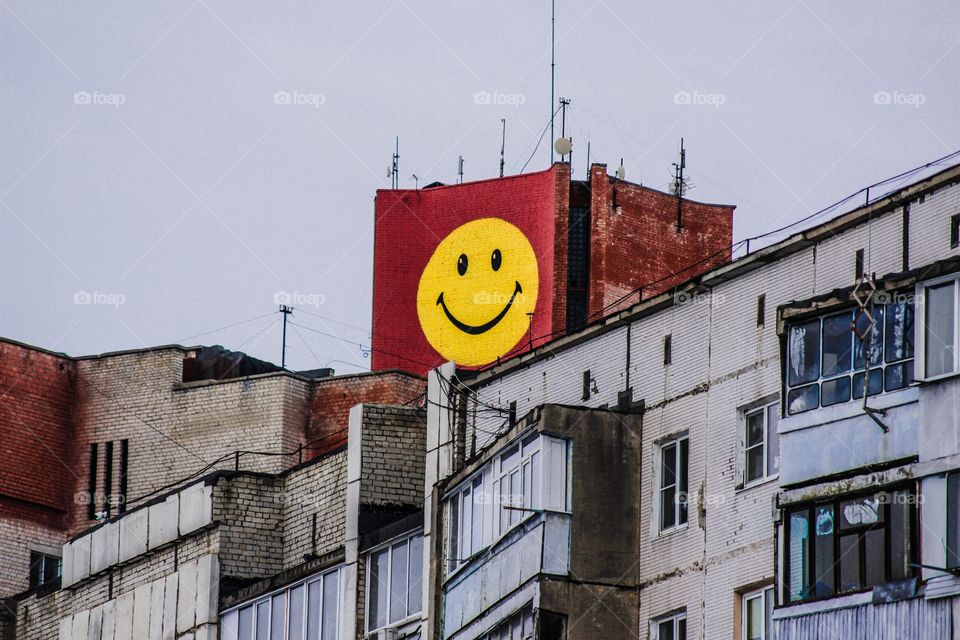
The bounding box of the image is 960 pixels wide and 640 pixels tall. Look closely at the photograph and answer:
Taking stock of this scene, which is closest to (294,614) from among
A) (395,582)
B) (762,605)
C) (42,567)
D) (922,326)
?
(395,582)

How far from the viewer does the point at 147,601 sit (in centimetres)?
4434

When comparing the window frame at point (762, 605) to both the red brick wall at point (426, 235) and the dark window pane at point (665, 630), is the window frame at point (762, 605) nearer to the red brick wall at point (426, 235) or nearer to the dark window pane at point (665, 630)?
the dark window pane at point (665, 630)

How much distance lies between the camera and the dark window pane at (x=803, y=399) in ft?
94.4

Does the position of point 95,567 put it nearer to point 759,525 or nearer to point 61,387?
point 61,387

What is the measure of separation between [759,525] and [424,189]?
40.9 metres

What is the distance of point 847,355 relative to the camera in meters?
28.4

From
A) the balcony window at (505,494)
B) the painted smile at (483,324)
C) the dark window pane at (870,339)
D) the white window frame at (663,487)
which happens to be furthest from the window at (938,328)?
the painted smile at (483,324)

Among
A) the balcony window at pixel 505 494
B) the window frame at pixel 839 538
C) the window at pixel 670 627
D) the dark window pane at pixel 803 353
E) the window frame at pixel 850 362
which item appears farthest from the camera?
the balcony window at pixel 505 494

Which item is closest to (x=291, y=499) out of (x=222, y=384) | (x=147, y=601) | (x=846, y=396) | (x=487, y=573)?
(x=147, y=601)

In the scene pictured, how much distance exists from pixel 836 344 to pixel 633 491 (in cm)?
519

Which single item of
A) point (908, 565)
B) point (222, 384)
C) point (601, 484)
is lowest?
point (908, 565)

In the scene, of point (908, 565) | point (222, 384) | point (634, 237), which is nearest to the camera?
point (908, 565)

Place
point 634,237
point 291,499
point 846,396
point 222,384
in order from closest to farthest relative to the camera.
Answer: point 846,396
point 291,499
point 222,384
point 634,237

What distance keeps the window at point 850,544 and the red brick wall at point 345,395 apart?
27.7m
